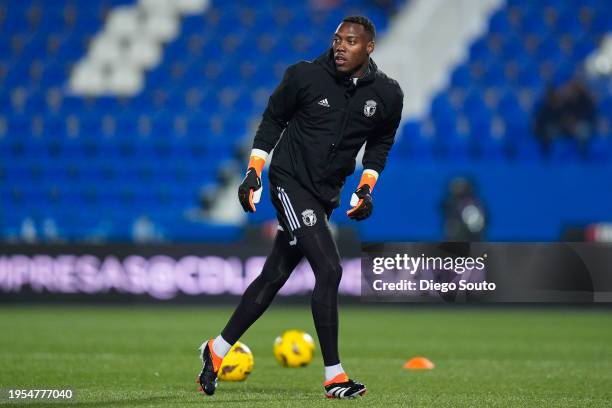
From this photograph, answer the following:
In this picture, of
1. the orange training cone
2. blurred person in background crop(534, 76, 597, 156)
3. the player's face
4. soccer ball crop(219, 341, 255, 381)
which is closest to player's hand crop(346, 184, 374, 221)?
the player's face

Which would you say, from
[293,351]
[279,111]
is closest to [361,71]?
[279,111]

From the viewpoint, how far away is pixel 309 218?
654cm

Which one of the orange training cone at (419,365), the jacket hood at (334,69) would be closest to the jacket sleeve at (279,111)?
the jacket hood at (334,69)

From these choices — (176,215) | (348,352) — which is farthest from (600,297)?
(176,215)

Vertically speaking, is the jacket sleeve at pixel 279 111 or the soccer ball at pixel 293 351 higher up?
the jacket sleeve at pixel 279 111

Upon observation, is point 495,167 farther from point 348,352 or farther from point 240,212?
point 348,352

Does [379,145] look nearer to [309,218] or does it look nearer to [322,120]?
[322,120]

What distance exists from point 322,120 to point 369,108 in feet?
0.96

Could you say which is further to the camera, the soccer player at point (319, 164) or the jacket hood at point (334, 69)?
the jacket hood at point (334, 69)

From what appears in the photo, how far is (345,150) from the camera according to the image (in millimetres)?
6715

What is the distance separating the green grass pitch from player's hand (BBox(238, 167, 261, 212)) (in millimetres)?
1133

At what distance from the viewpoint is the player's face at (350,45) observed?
255 inches

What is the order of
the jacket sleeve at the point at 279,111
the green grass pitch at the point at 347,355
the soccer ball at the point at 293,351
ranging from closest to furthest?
the jacket sleeve at the point at 279,111 → the green grass pitch at the point at 347,355 → the soccer ball at the point at 293,351

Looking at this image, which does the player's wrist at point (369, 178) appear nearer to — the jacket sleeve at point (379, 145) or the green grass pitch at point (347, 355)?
the jacket sleeve at point (379, 145)
